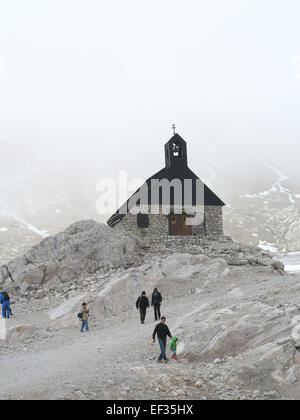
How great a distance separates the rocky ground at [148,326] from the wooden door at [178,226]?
3217 mm

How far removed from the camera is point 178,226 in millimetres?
36656

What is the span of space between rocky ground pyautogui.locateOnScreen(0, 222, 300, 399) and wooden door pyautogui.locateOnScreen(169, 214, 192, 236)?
3217 millimetres

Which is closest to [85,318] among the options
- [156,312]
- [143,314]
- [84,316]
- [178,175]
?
[84,316]

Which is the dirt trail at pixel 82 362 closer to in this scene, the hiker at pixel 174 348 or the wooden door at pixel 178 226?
the hiker at pixel 174 348

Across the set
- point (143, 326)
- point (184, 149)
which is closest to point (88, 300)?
point (143, 326)

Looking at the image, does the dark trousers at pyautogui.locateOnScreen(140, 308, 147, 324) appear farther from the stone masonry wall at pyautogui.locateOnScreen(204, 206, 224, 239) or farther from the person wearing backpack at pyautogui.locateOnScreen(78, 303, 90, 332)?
the stone masonry wall at pyautogui.locateOnScreen(204, 206, 224, 239)

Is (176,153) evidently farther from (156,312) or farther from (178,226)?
(156,312)

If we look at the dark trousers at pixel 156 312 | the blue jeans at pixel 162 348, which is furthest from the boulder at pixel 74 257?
the blue jeans at pixel 162 348

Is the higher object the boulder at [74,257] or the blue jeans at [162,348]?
the boulder at [74,257]

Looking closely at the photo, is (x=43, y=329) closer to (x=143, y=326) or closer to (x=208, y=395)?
(x=143, y=326)

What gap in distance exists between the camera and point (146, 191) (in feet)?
122

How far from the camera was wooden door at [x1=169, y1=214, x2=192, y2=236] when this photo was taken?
36500 millimetres

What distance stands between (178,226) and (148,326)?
53.6 ft

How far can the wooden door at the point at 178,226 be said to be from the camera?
1437 inches
